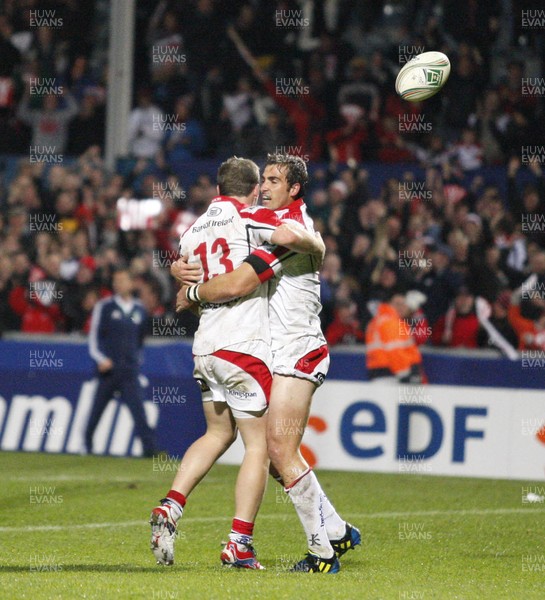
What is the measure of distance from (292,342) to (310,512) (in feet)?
2.96

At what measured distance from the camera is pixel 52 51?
66.5 ft

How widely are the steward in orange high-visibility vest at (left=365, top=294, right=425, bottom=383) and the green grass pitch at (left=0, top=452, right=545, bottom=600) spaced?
3.79 feet

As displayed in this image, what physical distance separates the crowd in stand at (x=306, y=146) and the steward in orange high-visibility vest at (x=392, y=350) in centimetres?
114

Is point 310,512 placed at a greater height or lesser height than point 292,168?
lesser

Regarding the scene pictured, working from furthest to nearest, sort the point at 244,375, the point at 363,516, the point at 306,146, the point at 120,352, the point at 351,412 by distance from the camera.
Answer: the point at 306,146 < the point at 120,352 < the point at 351,412 < the point at 363,516 < the point at 244,375

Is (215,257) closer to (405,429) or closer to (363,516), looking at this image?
(363,516)

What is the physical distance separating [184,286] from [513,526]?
3517mm

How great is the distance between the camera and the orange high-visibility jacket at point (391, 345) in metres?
13.2

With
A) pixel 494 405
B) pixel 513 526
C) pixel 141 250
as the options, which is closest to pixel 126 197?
pixel 141 250

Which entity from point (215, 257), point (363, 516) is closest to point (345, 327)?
point (363, 516)

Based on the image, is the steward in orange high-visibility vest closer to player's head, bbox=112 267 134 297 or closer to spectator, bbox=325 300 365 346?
spectator, bbox=325 300 365 346

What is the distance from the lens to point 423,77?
910cm

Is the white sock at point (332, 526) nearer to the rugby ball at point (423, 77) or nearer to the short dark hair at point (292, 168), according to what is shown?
the short dark hair at point (292, 168)

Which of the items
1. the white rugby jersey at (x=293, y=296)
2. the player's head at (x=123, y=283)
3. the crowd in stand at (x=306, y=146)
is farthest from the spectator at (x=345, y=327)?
the white rugby jersey at (x=293, y=296)
